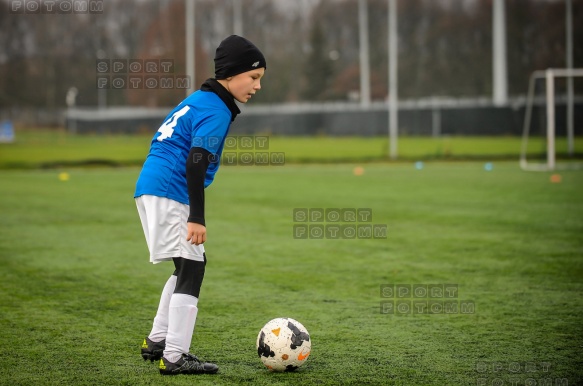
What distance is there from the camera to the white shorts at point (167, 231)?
4.84 meters

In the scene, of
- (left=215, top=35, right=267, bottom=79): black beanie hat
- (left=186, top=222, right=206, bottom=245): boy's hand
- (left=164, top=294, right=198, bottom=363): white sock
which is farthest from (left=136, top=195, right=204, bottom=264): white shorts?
(left=215, top=35, right=267, bottom=79): black beanie hat

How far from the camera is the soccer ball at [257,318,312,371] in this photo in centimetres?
495

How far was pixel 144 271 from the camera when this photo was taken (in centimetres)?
871

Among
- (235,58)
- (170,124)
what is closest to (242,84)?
(235,58)

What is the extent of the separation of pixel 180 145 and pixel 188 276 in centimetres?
79

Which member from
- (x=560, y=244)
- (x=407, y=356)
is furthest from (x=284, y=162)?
(x=407, y=356)

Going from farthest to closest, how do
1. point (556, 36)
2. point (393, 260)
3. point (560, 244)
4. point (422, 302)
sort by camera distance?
point (556, 36)
point (560, 244)
point (393, 260)
point (422, 302)

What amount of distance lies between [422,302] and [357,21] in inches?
2984

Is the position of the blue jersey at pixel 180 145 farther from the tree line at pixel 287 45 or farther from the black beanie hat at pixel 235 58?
the tree line at pixel 287 45

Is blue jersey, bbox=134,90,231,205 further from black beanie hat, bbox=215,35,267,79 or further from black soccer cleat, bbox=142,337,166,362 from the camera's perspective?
black soccer cleat, bbox=142,337,166,362

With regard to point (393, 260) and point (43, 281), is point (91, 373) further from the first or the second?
point (393, 260)

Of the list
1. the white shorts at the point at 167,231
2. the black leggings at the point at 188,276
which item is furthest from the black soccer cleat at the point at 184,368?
the white shorts at the point at 167,231

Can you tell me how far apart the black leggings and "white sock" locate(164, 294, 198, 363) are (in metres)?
0.04

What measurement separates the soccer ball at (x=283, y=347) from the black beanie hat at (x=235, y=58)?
160cm
